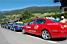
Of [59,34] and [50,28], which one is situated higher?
[50,28]

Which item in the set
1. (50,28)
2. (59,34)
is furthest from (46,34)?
(59,34)

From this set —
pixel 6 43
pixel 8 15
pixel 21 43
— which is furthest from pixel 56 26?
pixel 8 15

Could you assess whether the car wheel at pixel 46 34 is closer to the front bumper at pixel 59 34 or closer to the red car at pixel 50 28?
the red car at pixel 50 28

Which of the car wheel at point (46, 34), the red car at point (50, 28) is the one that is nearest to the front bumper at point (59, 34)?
the red car at point (50, 28)

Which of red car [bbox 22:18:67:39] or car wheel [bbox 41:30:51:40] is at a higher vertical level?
red car [bbox 22:18:67:39]

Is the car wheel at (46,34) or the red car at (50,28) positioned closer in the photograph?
the red car at (50,28)

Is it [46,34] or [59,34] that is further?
[46,34]

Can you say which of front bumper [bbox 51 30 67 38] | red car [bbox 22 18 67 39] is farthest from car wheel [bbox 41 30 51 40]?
front bumper [bbox 51 30 67 38]

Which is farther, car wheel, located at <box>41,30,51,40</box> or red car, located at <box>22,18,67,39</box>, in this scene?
car wheel, located at <box>41,30,51,40</box>

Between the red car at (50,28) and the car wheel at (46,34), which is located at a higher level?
the red car at (50,28)

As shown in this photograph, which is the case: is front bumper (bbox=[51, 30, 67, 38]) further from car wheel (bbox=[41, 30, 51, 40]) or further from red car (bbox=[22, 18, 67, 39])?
car wheel (bbox=[41, 30, 51, 40])

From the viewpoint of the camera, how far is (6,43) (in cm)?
1188

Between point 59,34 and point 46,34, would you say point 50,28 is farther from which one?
point 59,34

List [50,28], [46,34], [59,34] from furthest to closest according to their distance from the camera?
[46,34] → [50,28] → [59,34]
